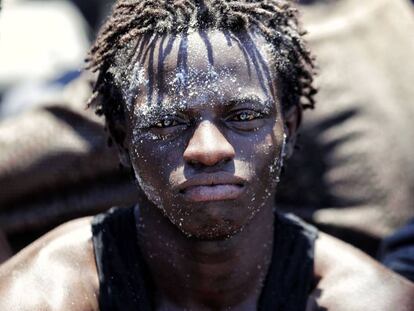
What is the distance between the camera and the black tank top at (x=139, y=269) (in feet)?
7.66

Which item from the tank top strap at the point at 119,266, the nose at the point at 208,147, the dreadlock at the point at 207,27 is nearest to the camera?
the nose at the point at 208,147

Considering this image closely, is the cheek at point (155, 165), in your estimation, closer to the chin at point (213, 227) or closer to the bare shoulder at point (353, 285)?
the chin at point (213, 227)

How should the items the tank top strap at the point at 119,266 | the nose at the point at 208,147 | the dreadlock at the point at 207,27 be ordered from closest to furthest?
the nose at the point at 208,147 < the dreadlock at the point at 207,27 < the tank top strap at the point at 119,266

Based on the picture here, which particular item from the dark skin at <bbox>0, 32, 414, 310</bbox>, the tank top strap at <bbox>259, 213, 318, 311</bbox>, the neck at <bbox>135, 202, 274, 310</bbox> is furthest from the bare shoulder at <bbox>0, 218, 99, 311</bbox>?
the tank top strap at <bbox>259, 213, 318, 311</bbox>

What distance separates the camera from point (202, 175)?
2.11 m

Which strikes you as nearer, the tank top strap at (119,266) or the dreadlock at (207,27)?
the dreadlock at (207,27)

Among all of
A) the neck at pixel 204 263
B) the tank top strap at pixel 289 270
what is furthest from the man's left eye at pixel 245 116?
the tank top strap at pixel 289 270

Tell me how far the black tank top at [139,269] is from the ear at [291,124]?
0.59 feet

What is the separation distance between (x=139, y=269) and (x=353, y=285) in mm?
436

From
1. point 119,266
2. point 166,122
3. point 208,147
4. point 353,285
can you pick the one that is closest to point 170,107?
point 166,122

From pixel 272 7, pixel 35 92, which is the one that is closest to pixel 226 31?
pixel 272 7

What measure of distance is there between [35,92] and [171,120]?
209cm

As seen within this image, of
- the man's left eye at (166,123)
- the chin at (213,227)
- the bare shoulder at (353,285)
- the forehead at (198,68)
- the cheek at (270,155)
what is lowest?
the bare shoulder at (353,285)

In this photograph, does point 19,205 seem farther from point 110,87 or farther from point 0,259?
point 110,87
